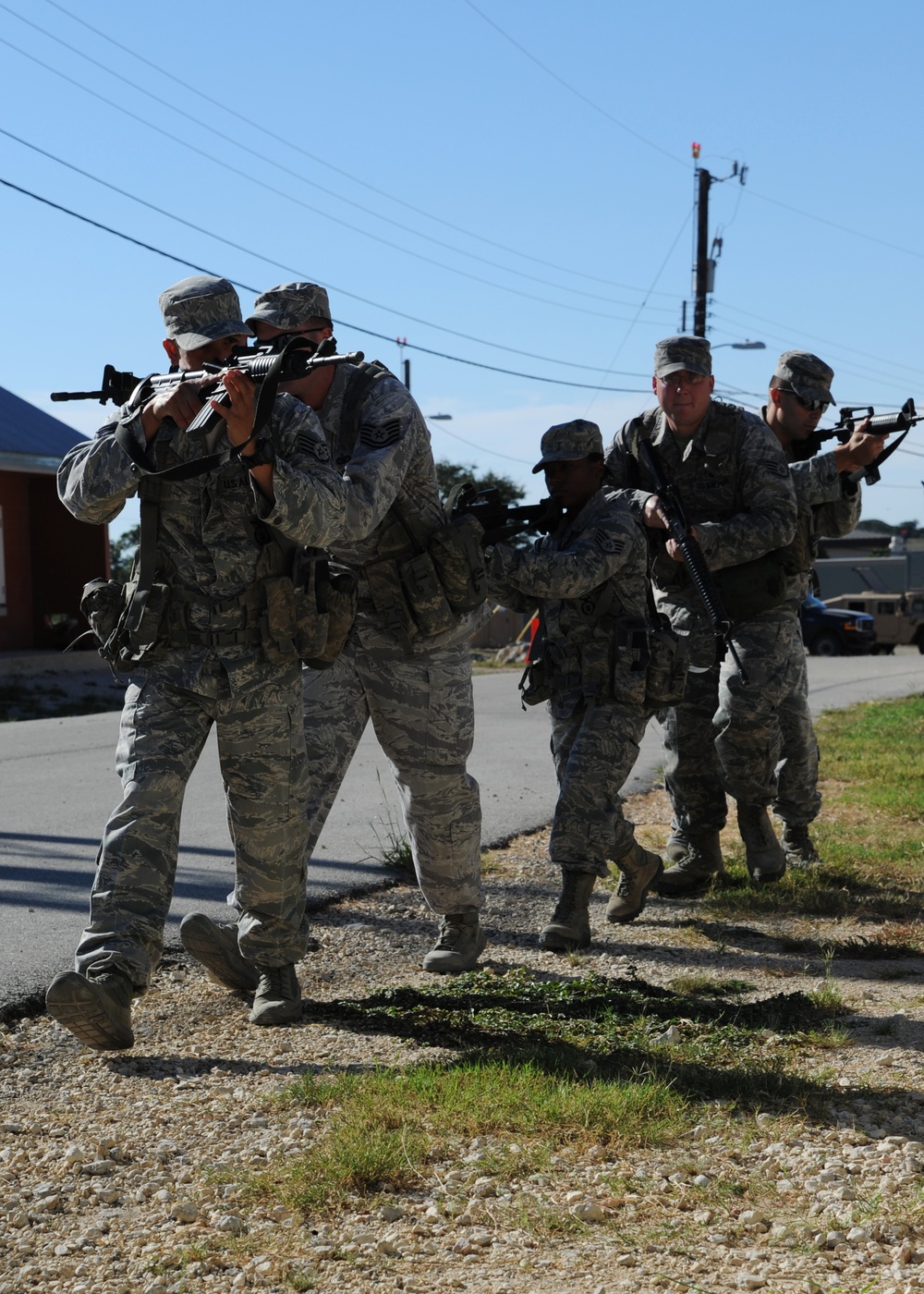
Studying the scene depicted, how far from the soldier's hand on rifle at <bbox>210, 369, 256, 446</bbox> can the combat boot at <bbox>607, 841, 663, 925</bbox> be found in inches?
95.6

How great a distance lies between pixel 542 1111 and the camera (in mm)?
3367

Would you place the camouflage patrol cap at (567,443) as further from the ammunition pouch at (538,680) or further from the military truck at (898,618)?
the military truck at (898,618)

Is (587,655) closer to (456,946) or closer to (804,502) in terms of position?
(456,946)

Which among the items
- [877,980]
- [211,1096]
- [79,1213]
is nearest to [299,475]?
[211,1096]

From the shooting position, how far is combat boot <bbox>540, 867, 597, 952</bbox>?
5.14 m

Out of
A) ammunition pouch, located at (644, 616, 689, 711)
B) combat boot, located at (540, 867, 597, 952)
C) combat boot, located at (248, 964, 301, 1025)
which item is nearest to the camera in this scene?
combat boot, located at (248, 964, 301, 1025)

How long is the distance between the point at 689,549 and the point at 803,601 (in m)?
0.98

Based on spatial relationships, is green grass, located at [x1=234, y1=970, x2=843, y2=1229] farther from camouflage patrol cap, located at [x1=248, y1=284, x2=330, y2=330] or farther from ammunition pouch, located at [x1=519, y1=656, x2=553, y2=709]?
camouflage patrol cap, located at [x1=248, y1=284, x2=330, y2=330]

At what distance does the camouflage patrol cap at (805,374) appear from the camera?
21.3 ft

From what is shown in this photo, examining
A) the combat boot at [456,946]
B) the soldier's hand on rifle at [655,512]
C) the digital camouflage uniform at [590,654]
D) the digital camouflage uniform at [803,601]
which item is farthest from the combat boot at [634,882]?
the soldier's hand on rifle at [655,512]

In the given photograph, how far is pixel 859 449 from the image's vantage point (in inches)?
254

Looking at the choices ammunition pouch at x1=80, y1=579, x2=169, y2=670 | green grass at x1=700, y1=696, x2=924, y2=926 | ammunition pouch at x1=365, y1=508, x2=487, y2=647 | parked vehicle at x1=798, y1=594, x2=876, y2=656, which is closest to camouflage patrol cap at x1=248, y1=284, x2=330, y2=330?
ammunition pouch at x1=365, y1=508, x2=487, y2=647

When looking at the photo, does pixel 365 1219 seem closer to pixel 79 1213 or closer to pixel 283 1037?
pixel 79 1213

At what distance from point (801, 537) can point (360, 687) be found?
2.35 m
